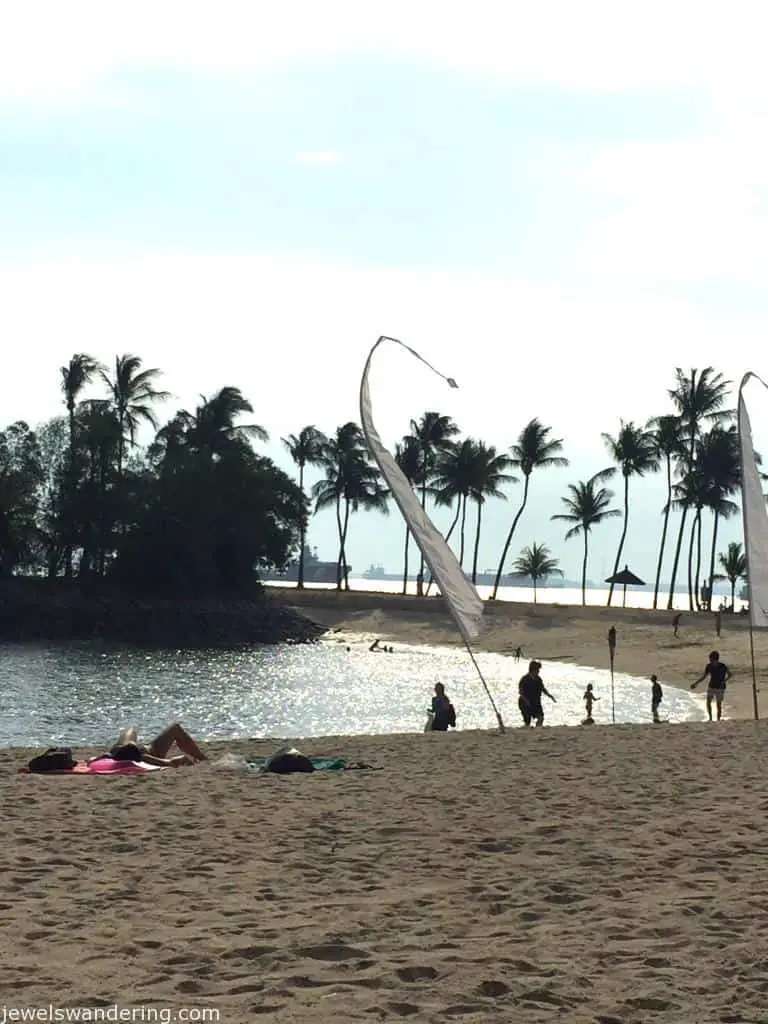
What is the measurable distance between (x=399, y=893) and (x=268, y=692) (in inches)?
1468

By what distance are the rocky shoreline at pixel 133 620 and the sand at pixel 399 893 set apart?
61732 mm

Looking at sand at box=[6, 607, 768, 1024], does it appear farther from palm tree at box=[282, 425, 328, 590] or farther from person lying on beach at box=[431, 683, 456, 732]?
palm tree at box=[282, 425, 328, 590]

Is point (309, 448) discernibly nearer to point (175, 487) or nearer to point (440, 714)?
point (175, 487)

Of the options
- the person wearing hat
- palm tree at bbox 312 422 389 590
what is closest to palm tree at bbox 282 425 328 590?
palm tree at bbox 312 422 389 590

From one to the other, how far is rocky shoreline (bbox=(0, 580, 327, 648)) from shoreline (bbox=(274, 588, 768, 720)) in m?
4.94

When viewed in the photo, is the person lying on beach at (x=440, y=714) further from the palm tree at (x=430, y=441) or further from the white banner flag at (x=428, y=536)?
the palm tree at (x=430, y=441)

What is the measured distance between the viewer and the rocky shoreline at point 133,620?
73.5 metres

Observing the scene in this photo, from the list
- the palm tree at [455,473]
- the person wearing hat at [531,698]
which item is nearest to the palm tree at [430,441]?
the palm tree at [455,473]

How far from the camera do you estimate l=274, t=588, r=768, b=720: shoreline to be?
155 feet

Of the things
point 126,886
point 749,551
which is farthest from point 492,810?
point 749,551

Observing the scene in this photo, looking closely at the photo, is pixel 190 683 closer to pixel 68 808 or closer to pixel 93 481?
pixel 93 481

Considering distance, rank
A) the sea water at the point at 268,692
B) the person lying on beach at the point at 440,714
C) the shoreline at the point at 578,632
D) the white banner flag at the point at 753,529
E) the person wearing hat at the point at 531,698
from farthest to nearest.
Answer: the shoreline at the point at 578,632 → the sea water at the point at 268,692 → the person wearing hat at the point at 531,698 → the person lying on beach at the point at 440,714 → the white banner flag at the point at 753,529

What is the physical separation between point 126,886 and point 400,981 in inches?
105

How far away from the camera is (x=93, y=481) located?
252ft
